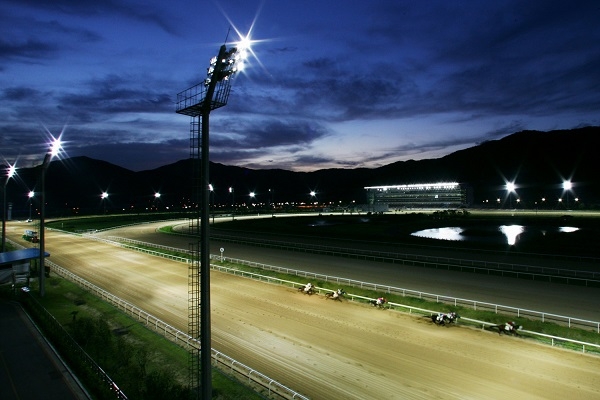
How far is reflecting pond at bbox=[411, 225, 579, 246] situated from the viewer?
1763 inches

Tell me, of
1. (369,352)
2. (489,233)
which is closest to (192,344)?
(369,352)

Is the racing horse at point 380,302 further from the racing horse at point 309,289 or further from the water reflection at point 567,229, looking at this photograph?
the water reflection at point 567,229

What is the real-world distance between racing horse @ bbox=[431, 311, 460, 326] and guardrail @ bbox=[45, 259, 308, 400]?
8.77 metres

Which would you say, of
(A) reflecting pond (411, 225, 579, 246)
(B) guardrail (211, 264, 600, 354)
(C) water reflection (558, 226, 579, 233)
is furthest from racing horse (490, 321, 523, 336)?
(C) water reflection (558, 226, 579, 233)

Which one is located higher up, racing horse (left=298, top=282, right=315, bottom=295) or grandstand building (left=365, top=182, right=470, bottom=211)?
grandstand building (left=365, top=182, right=470, bottom=211)

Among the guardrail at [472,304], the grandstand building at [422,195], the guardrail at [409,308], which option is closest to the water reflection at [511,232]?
the guardrail at [472,304]

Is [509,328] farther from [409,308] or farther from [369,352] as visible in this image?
[369,352]

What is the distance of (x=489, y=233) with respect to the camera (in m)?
50.4

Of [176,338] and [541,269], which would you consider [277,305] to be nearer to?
[176,338]

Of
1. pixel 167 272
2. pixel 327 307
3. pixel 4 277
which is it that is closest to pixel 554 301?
pixel 327 307

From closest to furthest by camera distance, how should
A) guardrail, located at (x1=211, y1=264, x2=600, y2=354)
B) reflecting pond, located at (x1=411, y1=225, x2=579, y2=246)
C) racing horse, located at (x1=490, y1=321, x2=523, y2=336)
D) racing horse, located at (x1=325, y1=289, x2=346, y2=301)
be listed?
1. guardrail, located at (x1=211, y1=264, x2=600, y2=354)
2. racing horse, located at (x1=490, y1=321, x2=523, y2=336)
3. racing horse, located at (x1=325, y1=289, x2=346, y2=301)
4. reflecting pond, located at (x1=411, y1=225, x2=579, y2=246)

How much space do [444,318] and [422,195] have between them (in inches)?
4543

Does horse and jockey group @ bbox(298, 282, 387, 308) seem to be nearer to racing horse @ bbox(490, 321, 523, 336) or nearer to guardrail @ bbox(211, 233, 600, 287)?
racing horse @ bbox(490, 321, 523, 336)

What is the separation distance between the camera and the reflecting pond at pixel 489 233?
44.8 meters
